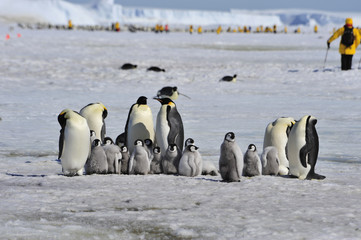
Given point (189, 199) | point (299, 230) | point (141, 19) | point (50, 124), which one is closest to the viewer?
point (299, 230)

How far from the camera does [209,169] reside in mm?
5582

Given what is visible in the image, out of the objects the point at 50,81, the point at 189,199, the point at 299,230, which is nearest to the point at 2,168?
the point at 189,199

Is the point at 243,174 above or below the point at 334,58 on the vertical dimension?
below

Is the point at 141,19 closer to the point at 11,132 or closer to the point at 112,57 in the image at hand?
the point at 112,57

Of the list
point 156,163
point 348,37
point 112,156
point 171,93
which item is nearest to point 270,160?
point 156,163

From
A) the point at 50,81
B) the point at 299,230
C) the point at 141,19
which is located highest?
the point at 141,19

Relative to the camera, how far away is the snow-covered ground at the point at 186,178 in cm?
368

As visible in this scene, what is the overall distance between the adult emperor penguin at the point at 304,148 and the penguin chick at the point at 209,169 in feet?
2.29

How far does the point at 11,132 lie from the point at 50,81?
682cm

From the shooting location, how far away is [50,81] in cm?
1456

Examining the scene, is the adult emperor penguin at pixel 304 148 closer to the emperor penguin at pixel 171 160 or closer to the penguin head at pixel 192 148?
the penguin head at pixel 192 148

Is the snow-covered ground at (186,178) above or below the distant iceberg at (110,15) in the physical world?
below

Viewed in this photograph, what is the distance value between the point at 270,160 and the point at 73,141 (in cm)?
169

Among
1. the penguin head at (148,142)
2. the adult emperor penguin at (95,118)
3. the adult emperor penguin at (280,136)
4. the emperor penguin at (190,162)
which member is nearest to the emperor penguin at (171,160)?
the emperor penguin at (190,162)
